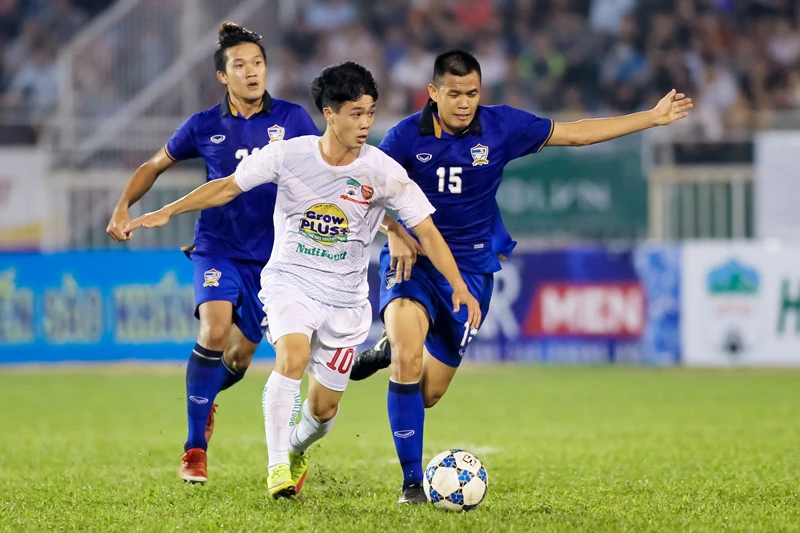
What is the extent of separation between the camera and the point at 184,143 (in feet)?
23.9

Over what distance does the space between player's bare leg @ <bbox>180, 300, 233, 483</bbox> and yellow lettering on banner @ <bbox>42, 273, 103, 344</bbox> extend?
890 cm

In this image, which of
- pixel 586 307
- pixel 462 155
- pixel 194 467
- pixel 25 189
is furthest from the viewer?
pixel 25 189

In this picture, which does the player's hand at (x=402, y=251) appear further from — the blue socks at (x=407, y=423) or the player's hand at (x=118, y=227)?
the player's hand at (x=118, y=227)

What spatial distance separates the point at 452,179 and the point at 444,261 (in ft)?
2.35

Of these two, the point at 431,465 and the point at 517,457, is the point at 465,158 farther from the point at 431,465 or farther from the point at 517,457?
the point at 517,457

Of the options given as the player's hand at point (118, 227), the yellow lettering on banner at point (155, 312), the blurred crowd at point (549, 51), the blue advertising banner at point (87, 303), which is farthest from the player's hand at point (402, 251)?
the blurred crowd at point (549, 51)

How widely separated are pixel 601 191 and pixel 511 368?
2588 mm

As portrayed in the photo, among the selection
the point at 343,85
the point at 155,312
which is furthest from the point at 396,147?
the point at 155,312

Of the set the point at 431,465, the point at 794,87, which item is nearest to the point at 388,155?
the point at 431,465

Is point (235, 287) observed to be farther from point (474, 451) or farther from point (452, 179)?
point (474, 451)

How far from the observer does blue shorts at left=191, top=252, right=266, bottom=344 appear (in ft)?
23.3

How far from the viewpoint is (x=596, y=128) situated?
6598 mm

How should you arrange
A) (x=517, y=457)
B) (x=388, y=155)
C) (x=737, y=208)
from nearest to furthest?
(x=388, y=155) < (x=517, y=457) < (x=737, y=208)

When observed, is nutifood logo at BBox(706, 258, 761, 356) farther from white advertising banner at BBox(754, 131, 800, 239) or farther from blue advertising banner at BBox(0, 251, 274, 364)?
blue advertising banner at BBox(0, 251, 274, 364)
